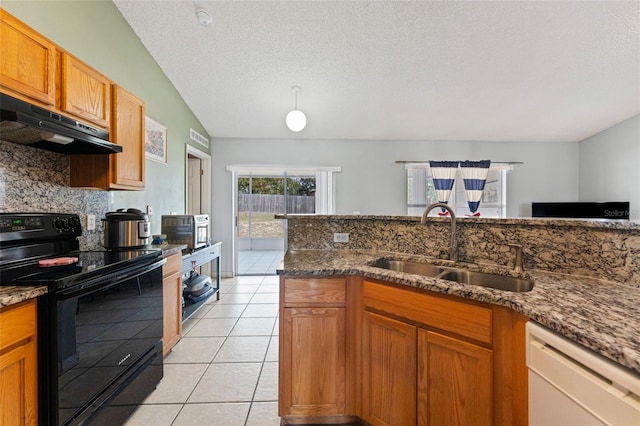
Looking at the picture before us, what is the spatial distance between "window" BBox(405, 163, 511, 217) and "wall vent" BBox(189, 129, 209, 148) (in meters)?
3.44

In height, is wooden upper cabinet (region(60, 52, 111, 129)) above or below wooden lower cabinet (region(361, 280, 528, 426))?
above

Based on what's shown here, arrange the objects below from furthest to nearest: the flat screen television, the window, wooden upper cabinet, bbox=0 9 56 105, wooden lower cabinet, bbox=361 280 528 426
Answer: the window
the flat screen television
wooden upper cabinet, bbox=0 9 56 105
wooden lower cabinet, bbox=361 280 528 426

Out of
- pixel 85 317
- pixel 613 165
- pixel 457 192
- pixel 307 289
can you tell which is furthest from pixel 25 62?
pixel 613 165

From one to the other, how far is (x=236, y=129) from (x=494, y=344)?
4321mm

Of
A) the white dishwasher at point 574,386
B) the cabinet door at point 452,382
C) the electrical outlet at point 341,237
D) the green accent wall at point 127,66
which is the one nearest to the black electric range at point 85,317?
the green accent wall at point 127,66

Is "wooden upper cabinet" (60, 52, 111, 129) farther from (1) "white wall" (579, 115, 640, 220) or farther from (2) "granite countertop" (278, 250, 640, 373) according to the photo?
(1) "white wall" (579, 115, 640, 220)

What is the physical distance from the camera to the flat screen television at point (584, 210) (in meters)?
4.11

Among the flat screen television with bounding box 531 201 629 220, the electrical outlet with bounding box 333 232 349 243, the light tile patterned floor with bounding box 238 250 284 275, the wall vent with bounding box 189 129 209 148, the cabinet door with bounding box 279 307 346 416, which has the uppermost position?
the wall vent with bounding box 189 129 209 148

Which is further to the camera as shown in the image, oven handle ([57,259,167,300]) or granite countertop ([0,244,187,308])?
oven handle ([57,259,167,300])

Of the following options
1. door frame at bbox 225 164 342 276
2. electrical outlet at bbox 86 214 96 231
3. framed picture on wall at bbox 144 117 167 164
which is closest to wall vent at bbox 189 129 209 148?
door frame at bbox 225 164 342 276

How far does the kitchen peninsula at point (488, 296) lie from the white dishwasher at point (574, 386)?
0.11 ft

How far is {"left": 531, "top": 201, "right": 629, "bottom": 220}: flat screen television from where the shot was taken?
4109 millimetres

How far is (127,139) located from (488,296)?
252 centimetres

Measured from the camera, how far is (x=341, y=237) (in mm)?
2100
